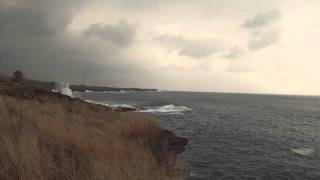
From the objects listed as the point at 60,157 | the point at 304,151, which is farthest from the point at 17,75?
the point at 60,157

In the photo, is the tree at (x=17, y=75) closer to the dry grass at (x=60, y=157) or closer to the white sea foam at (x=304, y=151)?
the white sea foam at (x=304, y=151)

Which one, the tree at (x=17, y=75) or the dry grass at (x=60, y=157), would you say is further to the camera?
the tree at (x=17, y=75)

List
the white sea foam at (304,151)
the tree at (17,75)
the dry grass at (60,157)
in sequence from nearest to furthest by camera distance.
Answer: the dry grass at (60,157), the white sea foam at (304,151), the tree at (17,75)

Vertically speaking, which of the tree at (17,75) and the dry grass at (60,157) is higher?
the tree at (17,75)

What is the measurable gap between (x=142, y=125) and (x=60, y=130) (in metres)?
9.83

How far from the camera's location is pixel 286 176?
2328 cm

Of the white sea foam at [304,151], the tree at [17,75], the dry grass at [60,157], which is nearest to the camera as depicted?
the dry grass at [60,157]

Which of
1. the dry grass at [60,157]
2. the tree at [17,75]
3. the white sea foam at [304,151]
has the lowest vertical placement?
the white sea foam at [304,151]

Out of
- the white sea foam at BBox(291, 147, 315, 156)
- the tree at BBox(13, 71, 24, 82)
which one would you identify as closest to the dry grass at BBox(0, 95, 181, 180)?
the white sea foam at BBox(291, 147, 315, 156)

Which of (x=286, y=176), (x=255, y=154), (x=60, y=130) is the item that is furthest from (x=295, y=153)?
(x=60, y=130)

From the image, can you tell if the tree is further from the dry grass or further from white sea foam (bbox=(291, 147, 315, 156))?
the dry grass

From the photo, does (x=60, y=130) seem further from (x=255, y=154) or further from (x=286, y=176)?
(x=255, y=154)

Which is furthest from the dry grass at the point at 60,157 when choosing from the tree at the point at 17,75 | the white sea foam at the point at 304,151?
the tree at the point at 17,75

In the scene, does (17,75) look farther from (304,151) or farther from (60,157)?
(60,157)
